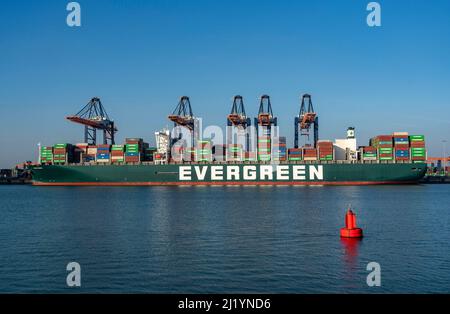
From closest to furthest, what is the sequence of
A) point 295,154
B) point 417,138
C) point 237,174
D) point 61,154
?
1. point 417,138
2. point 237,174
3. point 295,154
4. point 61,154

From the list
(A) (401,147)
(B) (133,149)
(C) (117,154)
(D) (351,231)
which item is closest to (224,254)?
(D) (351,231)

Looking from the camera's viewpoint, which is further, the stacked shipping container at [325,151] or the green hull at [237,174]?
the stacked shipping container at [325,151]

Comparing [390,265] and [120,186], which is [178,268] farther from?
[120,186]

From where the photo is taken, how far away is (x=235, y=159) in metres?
69.8

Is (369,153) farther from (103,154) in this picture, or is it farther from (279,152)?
(103,154)

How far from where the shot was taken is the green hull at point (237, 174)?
66062mm

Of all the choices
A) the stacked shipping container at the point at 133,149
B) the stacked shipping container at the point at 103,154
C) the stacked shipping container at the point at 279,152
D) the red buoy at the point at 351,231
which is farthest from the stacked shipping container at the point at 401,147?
the red buoy at the point at 351,231

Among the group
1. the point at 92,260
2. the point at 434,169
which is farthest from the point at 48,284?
the point at 434,169

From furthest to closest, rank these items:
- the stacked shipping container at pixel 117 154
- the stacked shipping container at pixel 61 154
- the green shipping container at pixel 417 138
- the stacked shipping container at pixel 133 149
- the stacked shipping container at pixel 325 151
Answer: the stacked shipping container at pixel 61 154 < the stacked shipping container at pixel 117 154 < the stacked shipping container at pixel 133 149 < the stacked shipping container at pixel 325 151 < the green shipping container at pixel 417 138

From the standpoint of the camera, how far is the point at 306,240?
18.1 metres

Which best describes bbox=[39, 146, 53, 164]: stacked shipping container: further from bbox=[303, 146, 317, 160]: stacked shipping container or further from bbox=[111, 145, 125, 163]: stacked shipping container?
bbox=[303, 146, 317, 160]: stacked shipping container

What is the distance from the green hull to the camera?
66062mm

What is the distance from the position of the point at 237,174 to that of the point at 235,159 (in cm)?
290

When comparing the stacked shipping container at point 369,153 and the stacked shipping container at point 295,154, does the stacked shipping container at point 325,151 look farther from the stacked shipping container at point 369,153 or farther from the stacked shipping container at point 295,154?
the stacked shipping container at point 369,153
